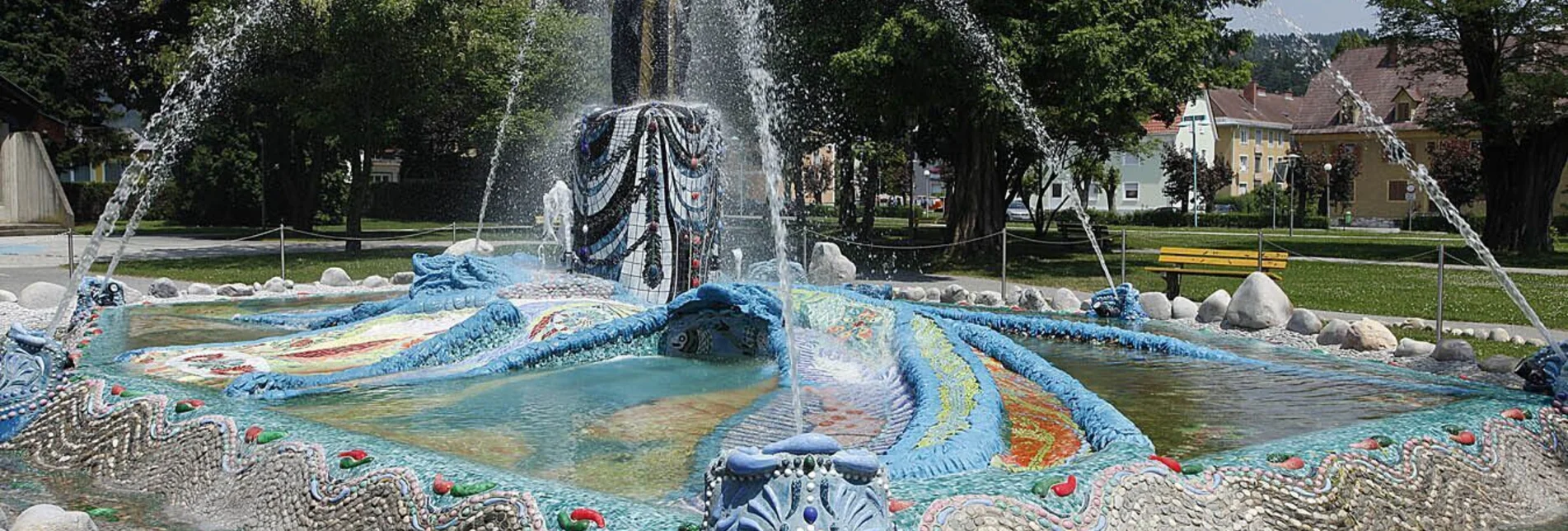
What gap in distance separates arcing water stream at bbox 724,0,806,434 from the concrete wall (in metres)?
22.5

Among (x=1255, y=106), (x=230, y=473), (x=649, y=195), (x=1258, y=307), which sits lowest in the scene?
(x=230, y=473)

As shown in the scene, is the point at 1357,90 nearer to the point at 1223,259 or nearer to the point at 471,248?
the point at 1223,259

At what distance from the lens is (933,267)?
79.9 ft

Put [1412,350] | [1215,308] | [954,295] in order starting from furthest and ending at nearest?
[954,295] < [1215,308] < [1412,350]

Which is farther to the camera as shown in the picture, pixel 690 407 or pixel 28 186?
pixel 28 186

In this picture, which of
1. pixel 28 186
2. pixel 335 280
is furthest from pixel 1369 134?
pixel 28 186

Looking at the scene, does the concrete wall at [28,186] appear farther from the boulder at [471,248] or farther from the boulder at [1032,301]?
the boulder at [1032,301]

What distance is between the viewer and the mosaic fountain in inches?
192

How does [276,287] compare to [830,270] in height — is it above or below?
below

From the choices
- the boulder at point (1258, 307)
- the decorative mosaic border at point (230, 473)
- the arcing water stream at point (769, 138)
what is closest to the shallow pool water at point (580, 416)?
the arcing water stream at point (769, 138)

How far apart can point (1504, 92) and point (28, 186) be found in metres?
41.0

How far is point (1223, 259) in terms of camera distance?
17.1 metres

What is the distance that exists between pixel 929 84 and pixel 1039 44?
6.90 feet

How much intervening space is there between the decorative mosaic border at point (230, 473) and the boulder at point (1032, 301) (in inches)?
385
